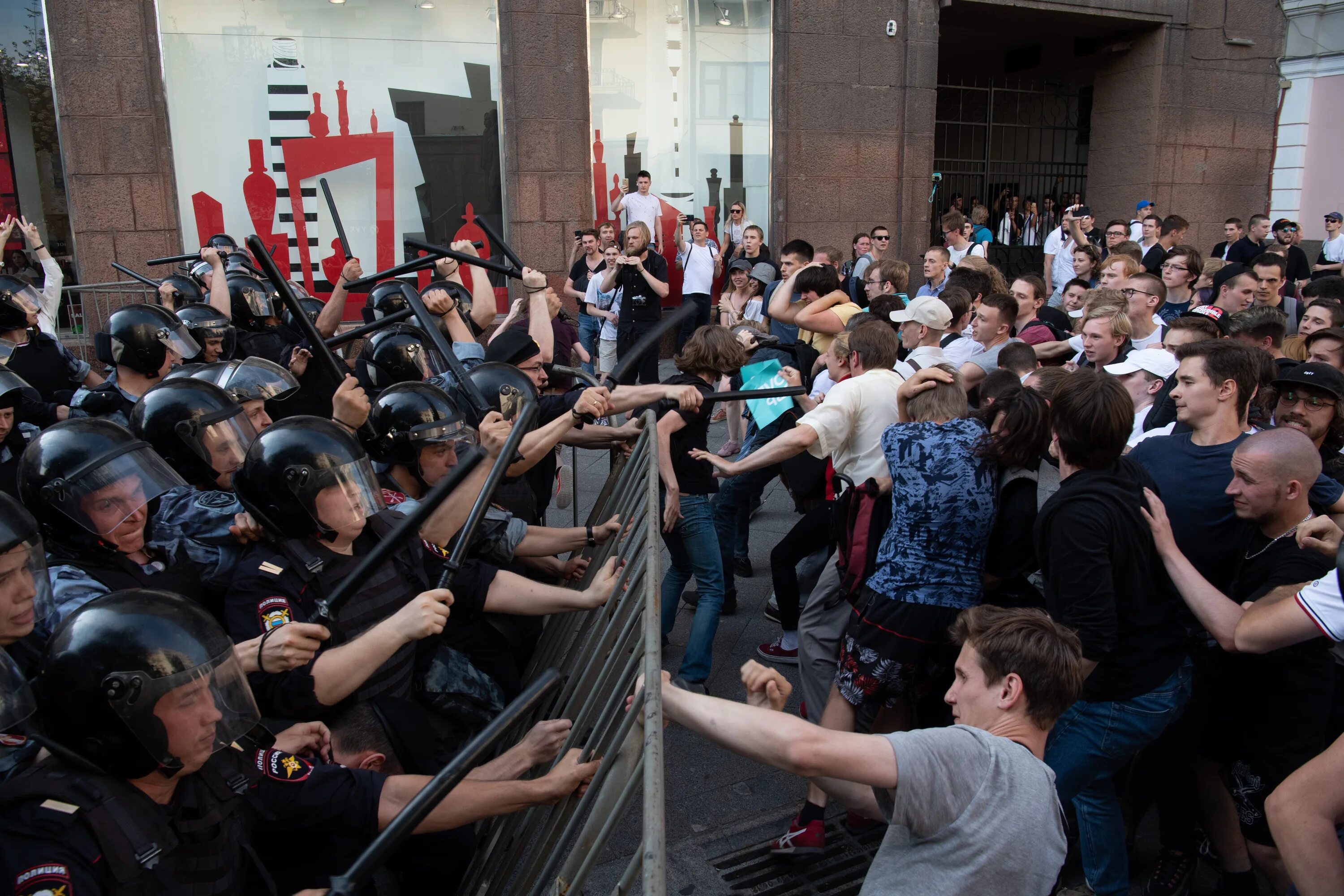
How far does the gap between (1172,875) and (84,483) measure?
3545mm

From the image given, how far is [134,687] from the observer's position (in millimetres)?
1776

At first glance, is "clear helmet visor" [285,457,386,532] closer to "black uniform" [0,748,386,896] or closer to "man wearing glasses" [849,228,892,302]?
"black uniform" [0,748,386,896]

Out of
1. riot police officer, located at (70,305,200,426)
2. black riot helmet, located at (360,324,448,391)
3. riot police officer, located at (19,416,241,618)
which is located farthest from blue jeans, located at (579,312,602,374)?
riot police officer, located at (19,416,241,618)

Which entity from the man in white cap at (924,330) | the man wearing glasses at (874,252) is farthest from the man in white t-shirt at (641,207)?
the man in white cap at (924,330)

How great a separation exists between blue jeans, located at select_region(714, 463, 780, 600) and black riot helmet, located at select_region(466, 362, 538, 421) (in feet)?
5.13

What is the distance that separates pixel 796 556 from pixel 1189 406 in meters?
2.05

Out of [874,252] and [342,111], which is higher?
[342,111]

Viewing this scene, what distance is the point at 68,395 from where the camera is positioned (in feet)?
18.9

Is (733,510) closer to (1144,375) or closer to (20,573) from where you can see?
(1144,375)

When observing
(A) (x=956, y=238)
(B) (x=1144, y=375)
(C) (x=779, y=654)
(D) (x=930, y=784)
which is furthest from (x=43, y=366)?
(A) (x=956, y=238)

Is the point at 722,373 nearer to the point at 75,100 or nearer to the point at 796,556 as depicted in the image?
the point at 796,556

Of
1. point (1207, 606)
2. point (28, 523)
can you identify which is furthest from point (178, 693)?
point (1207, 606)

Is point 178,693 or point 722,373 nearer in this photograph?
point 178,693

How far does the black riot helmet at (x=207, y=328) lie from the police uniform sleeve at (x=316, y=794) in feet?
11.9
